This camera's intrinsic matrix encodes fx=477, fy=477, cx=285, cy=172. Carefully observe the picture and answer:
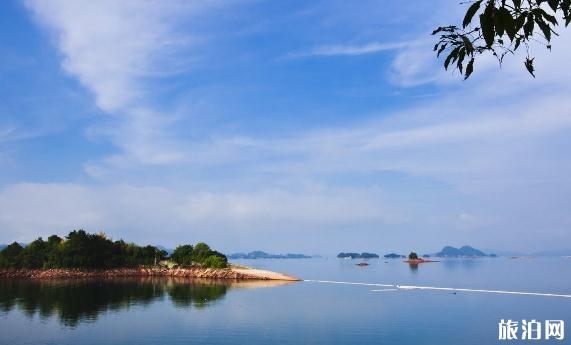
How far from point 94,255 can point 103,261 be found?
3.37m

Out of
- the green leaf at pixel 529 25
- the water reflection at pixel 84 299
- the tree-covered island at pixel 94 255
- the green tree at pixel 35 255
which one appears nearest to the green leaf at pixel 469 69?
the green leaf at pixel 529 25

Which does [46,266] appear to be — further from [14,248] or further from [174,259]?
[174,259]

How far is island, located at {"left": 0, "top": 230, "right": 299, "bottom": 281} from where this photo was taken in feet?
388

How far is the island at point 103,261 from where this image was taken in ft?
388

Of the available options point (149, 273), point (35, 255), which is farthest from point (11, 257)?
point (149, 273)

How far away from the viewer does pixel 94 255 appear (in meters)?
121

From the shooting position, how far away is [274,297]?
3041 inches

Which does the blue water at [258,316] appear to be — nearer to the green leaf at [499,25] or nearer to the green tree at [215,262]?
the green tree at [215,262]

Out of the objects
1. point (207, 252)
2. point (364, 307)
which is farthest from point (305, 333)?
point (207, 252)

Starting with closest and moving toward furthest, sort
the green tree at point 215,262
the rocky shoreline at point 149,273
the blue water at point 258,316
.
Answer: the blue water at point 258,316 → the rocky shoreline at point 149,273 → the green tree at point 215,262

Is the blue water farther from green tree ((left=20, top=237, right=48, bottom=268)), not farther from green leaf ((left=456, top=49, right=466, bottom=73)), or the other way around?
green tree ((left=20, top=237, right=48, bottom=268))

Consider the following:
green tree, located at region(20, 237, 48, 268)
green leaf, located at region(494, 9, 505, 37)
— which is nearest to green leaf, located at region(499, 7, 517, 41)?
green leaf, located at region(494, 9, 505, 37)

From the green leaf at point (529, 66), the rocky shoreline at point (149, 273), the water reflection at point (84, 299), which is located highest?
the green leaf at point (529, 66)

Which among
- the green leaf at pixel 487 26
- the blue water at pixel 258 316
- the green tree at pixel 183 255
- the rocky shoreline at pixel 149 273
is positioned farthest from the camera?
the green tree at pixel 183 255
